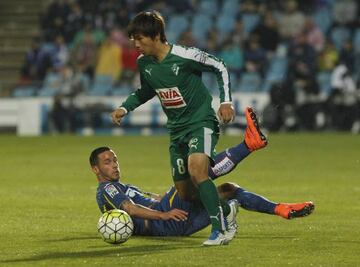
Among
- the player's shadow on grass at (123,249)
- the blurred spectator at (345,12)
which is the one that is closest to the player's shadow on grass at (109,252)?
the player's shadow on grass at (123,249)

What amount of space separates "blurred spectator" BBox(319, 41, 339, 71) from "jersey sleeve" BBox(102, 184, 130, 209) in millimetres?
16650

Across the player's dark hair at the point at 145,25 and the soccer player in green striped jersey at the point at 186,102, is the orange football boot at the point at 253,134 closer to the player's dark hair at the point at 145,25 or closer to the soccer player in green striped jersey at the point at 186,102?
the soccer player in green striped jersey at the point at 186,102

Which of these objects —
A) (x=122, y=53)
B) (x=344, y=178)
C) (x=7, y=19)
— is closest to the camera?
(x=344, y=178)

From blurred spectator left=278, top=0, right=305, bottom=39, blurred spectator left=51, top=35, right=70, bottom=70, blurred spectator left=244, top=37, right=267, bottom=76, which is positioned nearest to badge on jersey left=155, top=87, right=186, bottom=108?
blurred spectator left=244, top=37, right=267, bottom=76

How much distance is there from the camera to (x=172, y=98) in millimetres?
9883

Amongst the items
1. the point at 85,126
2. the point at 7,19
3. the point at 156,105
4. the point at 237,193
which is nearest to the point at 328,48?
the point at 156,105

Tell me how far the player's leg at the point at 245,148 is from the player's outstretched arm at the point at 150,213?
544 millimetres

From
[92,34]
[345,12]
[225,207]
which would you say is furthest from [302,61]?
[225,207]

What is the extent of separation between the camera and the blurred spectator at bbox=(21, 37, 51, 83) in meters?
28.5

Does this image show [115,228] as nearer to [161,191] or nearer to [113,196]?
[113,196]

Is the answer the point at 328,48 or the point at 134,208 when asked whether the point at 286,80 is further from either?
the point at 134,208

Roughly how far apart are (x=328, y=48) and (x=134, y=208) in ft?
55.9

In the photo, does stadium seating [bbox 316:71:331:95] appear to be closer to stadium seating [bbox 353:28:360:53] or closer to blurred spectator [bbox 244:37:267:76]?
stadium seating [bbox 353:28:360:53]

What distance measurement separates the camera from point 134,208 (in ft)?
32.8
